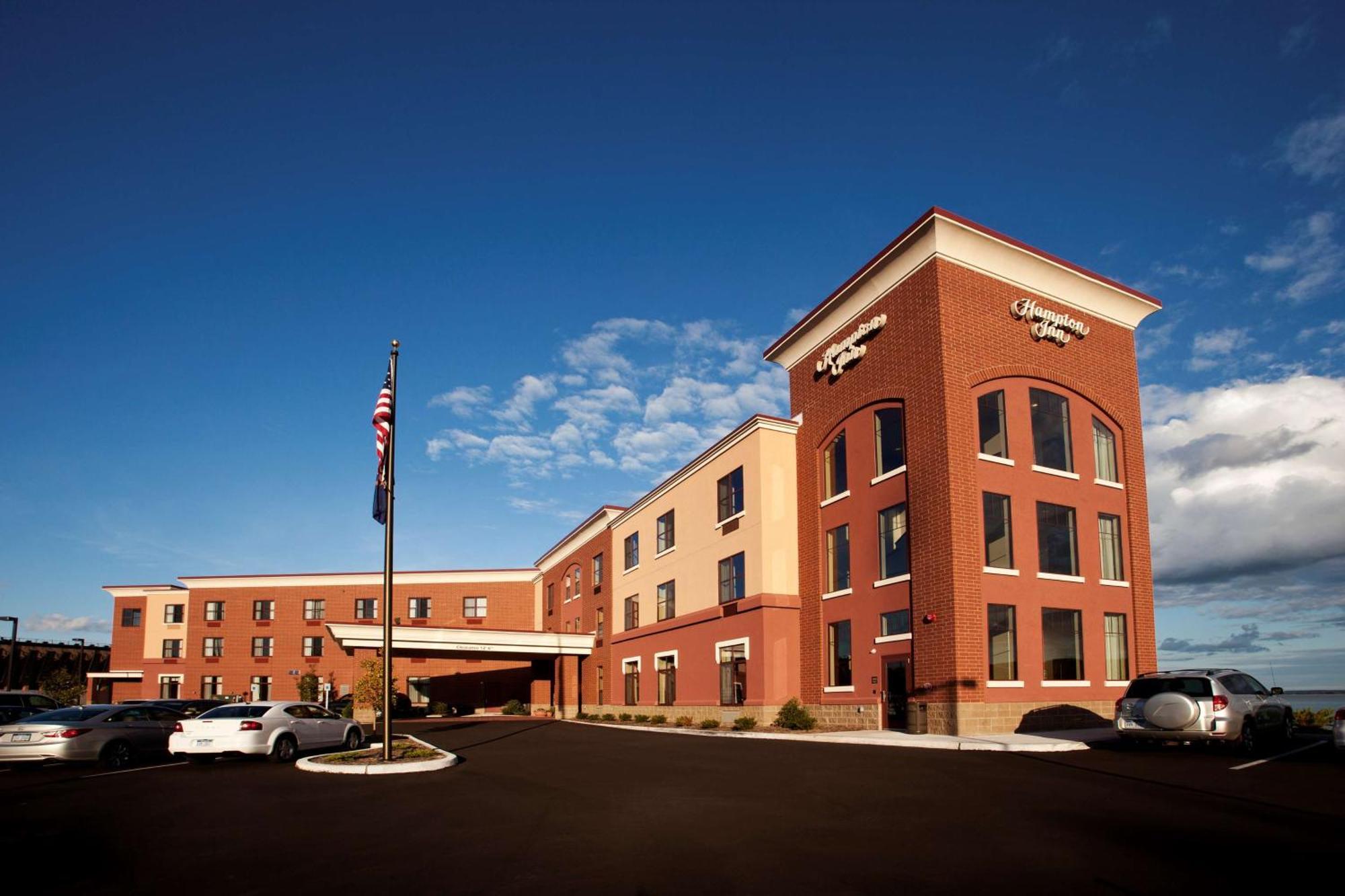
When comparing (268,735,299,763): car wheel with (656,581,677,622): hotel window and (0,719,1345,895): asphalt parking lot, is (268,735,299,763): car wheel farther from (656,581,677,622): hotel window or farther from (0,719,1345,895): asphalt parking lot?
(656,581,677,622): hotel window

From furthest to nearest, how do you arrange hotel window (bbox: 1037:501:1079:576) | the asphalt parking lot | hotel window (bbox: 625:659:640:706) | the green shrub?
hotel window (bbox: 625:659:640:706) → the green shrub → hotel window (bbox: 1037:501:1079:576) → the asphalt parking lot

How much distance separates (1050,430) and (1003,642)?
7415mm

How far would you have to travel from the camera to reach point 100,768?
20.8m

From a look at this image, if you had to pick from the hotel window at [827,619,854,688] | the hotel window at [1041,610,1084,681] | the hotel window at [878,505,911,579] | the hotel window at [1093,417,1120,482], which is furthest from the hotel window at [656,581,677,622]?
the hotel window at [1093,417,1120,482]

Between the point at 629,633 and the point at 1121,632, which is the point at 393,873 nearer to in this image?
the point at 1121,632

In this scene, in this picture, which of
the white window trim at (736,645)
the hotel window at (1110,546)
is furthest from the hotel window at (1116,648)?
the white window trim at (736,645)

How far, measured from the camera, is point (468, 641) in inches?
1981

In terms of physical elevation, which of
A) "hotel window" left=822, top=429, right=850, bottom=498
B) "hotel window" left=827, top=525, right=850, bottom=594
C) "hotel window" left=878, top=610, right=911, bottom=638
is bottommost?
"hotel window" left=878, top=610, right=911, bottom=638

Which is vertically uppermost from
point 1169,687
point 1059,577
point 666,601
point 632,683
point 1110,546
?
point 1110,546

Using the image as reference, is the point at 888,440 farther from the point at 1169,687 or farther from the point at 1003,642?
the point at 1169,687

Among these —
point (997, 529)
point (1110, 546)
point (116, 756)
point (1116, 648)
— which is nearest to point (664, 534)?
point (997, 529)

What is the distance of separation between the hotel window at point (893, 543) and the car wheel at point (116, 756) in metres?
20.6

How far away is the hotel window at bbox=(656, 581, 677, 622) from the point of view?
142 ft

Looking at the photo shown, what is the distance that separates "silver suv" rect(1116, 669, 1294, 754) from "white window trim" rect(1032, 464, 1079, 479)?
10.1m
